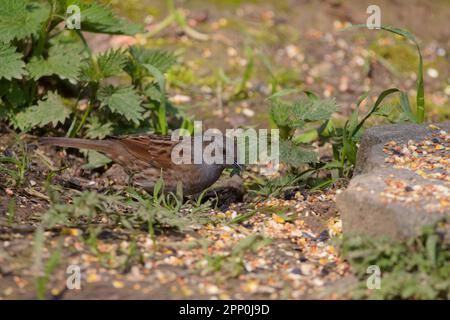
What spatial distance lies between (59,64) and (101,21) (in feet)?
1.38

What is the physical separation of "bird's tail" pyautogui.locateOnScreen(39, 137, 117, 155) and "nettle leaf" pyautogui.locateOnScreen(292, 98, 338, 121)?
1.25 m

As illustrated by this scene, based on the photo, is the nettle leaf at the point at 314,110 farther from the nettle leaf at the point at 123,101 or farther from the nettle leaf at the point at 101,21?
the nettle leaf at the point at 101,21

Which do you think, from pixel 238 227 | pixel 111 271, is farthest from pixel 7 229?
pixel 238 227

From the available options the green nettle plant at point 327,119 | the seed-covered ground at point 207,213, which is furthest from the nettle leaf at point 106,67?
the green nettle plant at point 327,119

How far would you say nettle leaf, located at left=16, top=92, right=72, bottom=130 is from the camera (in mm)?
5457

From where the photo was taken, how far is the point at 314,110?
5.07 meters

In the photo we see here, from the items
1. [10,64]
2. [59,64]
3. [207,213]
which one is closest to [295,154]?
[207,213]

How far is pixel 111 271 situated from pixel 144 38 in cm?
440

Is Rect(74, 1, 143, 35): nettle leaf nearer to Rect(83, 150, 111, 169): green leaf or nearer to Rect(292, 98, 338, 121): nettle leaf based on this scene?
Rect(83, 150, 111, 169): green leaf

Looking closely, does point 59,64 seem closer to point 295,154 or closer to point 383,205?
point 295,154

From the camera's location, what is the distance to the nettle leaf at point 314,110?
16.5ft

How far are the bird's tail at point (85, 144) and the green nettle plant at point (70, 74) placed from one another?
284 mm

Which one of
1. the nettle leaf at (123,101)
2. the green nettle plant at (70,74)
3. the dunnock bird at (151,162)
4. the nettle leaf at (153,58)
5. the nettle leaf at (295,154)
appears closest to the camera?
the nettle leaf at (295,154)

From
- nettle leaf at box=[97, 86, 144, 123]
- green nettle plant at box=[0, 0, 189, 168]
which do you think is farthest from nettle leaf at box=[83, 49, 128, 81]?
nettle leaf at box=[97, 86, 144, 123]
